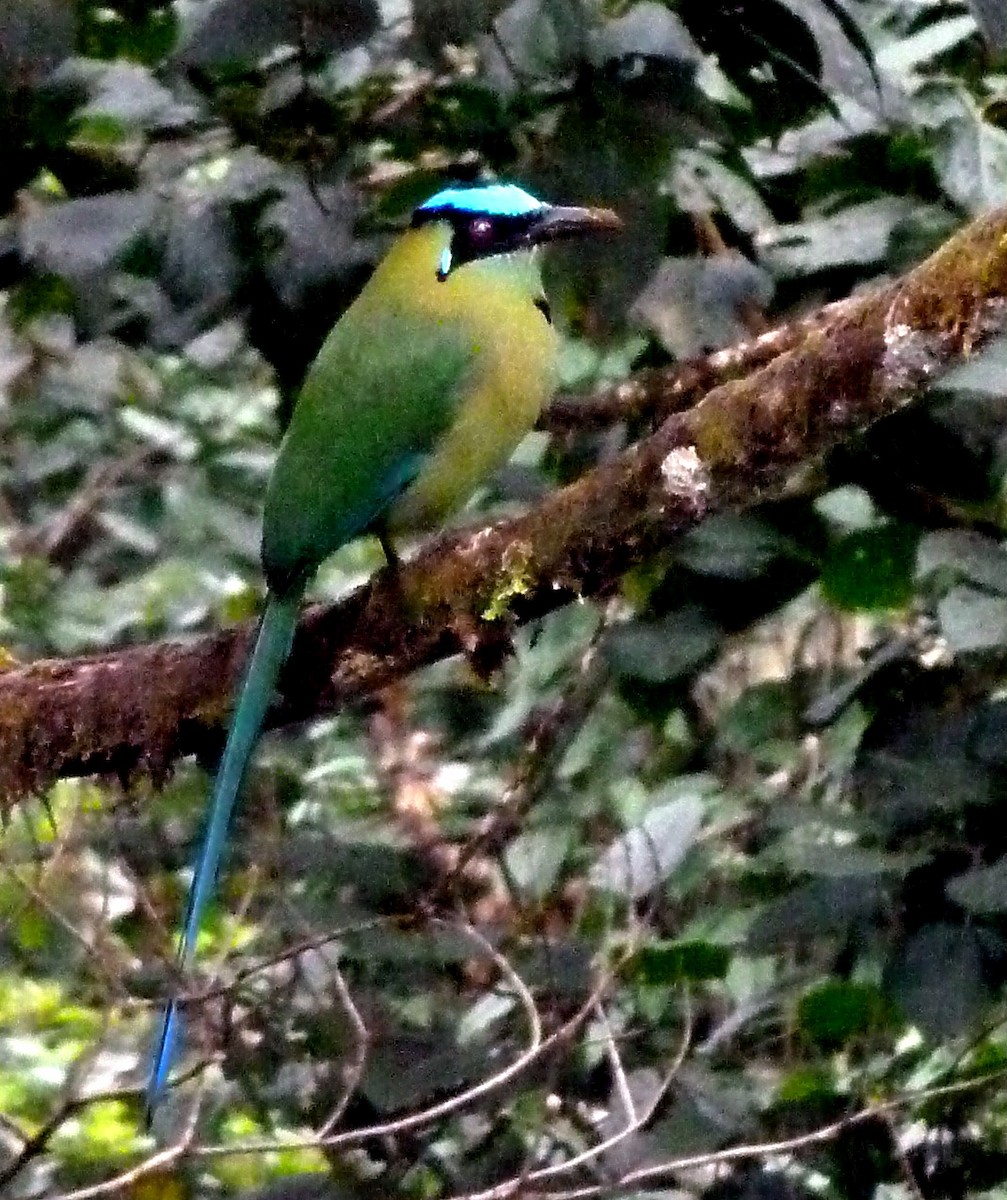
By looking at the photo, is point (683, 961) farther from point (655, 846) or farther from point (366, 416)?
point (366, 416)

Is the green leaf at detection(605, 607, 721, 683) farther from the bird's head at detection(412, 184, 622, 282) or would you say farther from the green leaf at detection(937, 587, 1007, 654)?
the bird's head at detection(412, 184, 622, 282)

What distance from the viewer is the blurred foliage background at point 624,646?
182cm

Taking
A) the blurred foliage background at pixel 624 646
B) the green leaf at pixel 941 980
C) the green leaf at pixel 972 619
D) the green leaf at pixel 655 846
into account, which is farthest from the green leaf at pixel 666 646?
the green leaf at pixel 941 980

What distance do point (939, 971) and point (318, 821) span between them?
1.50m

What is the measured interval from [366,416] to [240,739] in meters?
0.45

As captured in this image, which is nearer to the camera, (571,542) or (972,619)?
(571,542)

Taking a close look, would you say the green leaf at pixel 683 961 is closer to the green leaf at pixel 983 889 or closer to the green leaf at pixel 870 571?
the green leaf at pixel 983 889

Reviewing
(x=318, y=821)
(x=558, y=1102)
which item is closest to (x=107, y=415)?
(x=318, y=821)

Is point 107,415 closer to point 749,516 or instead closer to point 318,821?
point 318,821

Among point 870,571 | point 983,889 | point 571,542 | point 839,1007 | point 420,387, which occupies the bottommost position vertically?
point 839,1007

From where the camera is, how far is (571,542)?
1619 millimetres

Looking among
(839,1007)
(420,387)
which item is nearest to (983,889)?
(839,1007)

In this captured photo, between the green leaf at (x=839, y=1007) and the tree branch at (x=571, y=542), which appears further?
the green leaf at (x=839, y=1007)

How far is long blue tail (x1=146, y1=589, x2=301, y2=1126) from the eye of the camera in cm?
188
